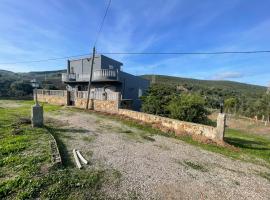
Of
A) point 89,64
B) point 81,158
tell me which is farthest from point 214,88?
point 81,158

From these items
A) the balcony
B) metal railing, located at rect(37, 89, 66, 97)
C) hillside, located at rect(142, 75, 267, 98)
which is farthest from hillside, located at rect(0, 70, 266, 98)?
the balcony

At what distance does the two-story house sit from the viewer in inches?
766

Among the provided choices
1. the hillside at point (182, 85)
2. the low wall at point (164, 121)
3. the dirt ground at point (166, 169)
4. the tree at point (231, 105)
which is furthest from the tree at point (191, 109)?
the tree at point (231, 105)

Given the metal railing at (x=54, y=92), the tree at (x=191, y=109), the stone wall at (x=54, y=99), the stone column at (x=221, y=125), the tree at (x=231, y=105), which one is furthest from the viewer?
the tree at (x=231, y=105)

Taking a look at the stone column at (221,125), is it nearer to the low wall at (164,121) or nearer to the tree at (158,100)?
the low wall at (164,121)

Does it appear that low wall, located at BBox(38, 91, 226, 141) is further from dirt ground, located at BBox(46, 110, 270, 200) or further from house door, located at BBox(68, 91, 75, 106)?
dirt ground, located at BBox(46, 110, 270, 200)

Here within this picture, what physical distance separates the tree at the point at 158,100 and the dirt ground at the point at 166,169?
5290 mm

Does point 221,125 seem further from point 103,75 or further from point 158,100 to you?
point 103,75

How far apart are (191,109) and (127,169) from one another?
759 centimetres

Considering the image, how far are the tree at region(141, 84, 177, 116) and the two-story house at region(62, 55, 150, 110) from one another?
9.85 ft

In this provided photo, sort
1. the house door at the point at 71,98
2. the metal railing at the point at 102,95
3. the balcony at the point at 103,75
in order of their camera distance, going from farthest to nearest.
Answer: the house door at the point at 71,98
the balcony at the point at 103,75
the metal railing at the point at 102,95

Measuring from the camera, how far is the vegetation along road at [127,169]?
405cm

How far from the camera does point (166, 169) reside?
219 inches

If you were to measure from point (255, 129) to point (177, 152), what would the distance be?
20.4 m
